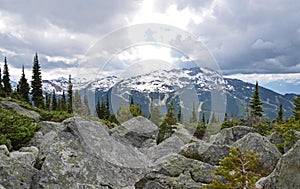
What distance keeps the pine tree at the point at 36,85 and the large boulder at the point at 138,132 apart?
1961 inches

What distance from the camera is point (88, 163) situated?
1070 centimetres

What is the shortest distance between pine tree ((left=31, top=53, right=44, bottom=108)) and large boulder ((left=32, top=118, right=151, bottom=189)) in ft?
200

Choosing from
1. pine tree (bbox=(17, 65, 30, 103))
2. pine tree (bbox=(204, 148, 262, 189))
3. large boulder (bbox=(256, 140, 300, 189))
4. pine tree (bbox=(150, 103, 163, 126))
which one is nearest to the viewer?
large boulder (bbox=(256, 140, 300, 189))

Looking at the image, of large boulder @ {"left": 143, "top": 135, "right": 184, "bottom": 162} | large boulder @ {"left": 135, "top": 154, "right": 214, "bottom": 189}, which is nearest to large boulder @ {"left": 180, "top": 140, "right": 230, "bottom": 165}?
large boulder @ {"left": 143, "top": 135, "right": 184, "bottom": 162}

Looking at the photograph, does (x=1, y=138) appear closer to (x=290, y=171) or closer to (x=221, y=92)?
(x=221, y=92)

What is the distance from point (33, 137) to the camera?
20.0 m

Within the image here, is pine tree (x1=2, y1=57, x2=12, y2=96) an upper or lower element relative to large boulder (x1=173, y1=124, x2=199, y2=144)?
upper

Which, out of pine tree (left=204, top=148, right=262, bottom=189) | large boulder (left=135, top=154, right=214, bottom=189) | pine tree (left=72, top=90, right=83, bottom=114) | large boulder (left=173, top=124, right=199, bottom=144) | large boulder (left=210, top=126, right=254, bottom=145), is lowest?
large boulder (left=173, top=124, right=199, bottom=144)

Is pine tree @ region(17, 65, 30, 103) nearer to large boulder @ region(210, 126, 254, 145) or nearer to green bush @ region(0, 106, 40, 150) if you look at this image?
large boulder @ region(210, 126, 254, 145)

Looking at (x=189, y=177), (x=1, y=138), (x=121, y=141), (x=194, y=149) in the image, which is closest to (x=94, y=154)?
(x=121, y=141)

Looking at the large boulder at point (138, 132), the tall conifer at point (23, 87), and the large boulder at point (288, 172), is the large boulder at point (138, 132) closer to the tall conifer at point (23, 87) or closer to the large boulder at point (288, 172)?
the large boulder at point (288, 172)

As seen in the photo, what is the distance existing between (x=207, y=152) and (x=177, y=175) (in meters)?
4.98

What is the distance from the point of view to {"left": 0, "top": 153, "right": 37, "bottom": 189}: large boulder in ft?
30.6

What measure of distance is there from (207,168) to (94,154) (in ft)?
13.8
